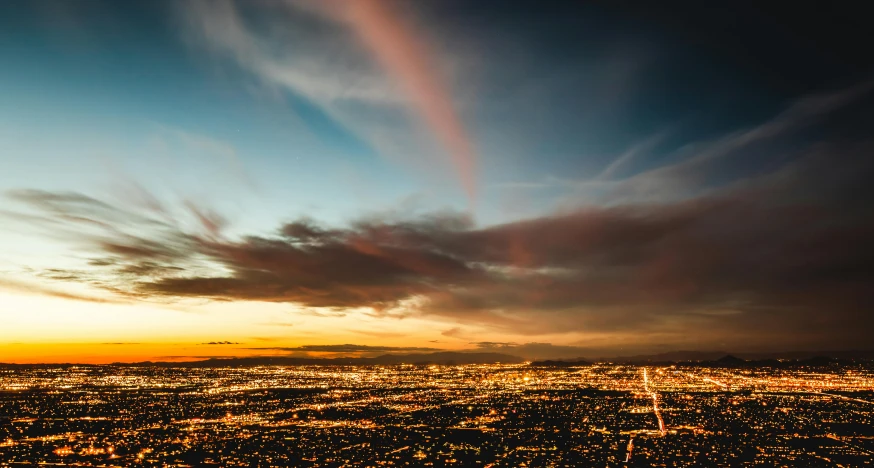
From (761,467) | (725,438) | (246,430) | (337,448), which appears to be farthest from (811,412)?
(246,430)

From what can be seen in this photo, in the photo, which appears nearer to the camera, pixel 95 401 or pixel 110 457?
pixel 110 457

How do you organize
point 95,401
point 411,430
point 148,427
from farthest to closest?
1. point 95,401
2. point 148,427
3. point 411,430

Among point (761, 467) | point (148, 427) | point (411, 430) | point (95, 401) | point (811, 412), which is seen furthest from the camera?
point (95, 401)

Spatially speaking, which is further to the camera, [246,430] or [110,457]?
[246,430]

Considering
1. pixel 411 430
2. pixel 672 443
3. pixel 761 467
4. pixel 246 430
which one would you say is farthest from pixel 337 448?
pixel 761 467

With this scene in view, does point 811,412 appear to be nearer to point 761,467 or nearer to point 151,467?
point 761,467

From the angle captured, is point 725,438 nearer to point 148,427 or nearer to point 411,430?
point 411,430

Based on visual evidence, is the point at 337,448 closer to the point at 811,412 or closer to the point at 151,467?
the point at 151,467

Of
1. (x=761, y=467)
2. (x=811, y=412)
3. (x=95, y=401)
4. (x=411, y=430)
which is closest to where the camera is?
(x=761, y=467)

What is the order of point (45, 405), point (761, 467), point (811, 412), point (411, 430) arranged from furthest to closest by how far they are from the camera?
point (45, 405)
point (811, 412)
point (411, 430)
point (761, 467)
